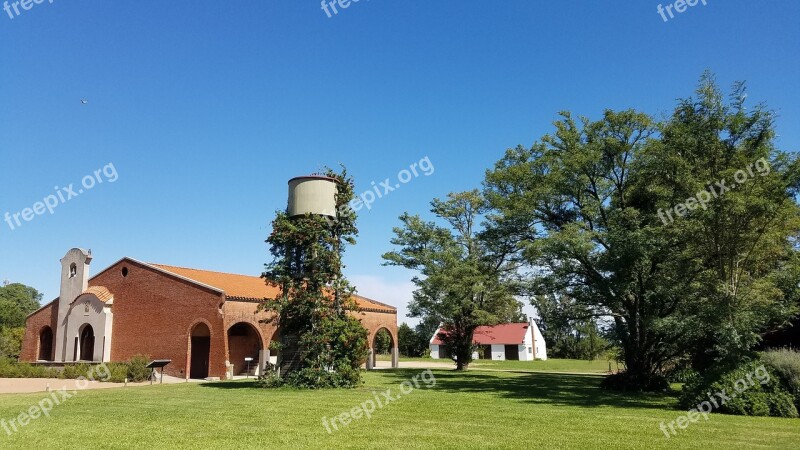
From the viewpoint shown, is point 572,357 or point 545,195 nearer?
point 545,195

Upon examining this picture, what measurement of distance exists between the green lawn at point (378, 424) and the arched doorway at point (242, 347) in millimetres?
16357

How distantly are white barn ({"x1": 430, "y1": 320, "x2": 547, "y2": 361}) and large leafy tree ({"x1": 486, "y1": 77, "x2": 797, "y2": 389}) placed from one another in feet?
170

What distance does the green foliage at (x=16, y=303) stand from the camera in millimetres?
62494

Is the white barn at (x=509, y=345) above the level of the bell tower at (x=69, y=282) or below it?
below

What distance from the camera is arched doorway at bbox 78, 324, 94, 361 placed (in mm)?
37094

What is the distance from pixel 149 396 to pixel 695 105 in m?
21.8

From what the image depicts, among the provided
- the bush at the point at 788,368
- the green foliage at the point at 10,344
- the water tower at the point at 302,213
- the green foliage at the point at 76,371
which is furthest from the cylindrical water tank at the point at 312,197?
the green foliage at the point at 10,344

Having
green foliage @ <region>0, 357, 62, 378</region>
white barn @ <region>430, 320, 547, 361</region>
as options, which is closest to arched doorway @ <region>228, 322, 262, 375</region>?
green foliage @ <region>0, 357, 62, 378</region>

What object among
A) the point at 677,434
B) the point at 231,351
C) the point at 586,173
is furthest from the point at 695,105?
the point at 231,351

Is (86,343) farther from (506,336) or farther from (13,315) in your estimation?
(506,336)

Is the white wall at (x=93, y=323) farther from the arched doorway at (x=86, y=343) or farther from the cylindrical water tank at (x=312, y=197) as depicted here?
the cylindrical water tank at (x=312, y=197)

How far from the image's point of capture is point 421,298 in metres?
41.8

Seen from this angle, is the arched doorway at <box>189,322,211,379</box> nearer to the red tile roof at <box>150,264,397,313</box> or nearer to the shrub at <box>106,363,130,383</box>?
the red tile roof at <box>150,264,397,313</box>

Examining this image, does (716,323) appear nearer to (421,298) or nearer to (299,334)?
(299,334)
